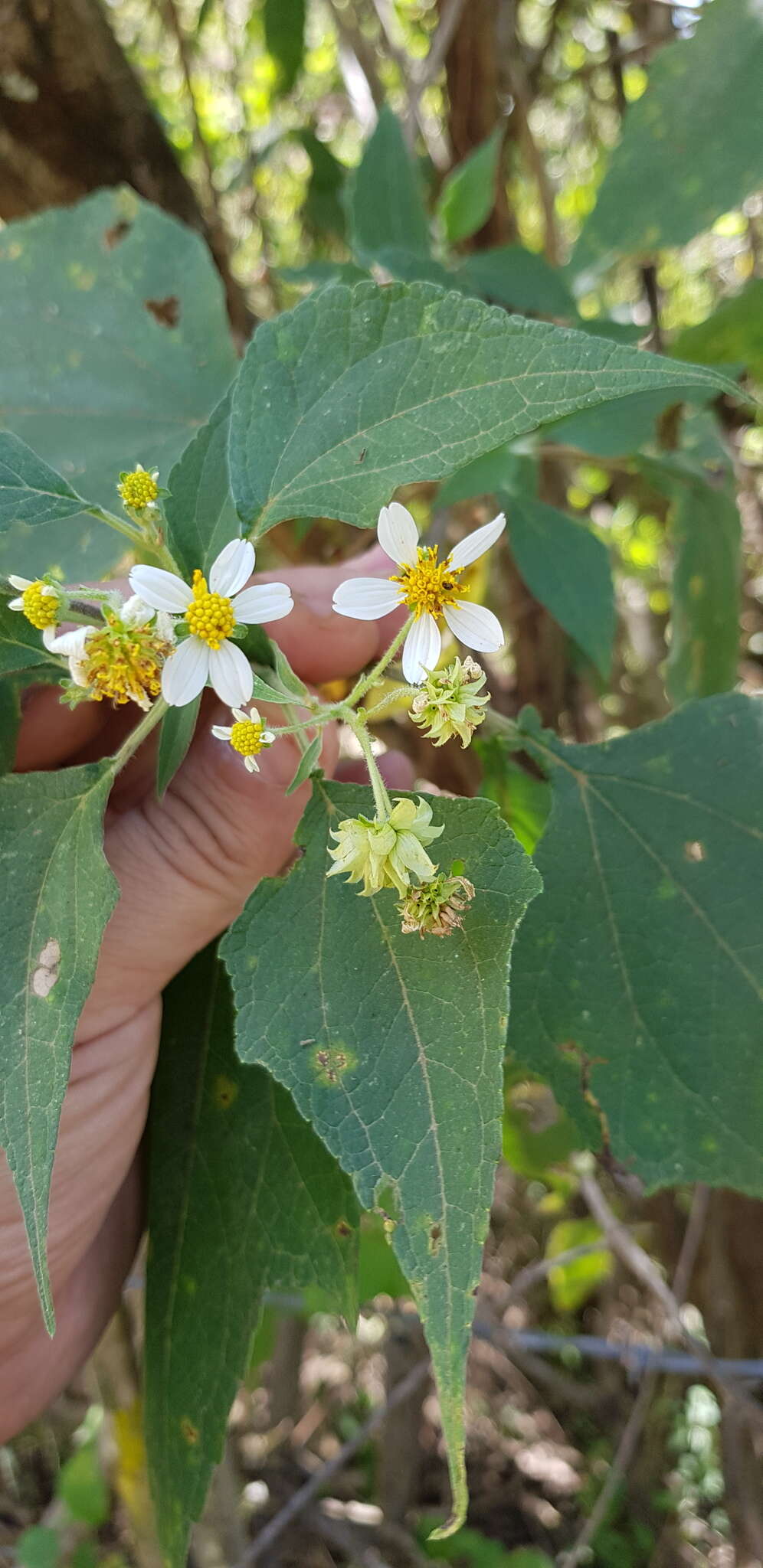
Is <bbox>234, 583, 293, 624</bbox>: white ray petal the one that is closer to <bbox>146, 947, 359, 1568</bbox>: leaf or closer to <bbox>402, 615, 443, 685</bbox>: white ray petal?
<bbox>402, 615, 443, 685</bbox>: white ray petal

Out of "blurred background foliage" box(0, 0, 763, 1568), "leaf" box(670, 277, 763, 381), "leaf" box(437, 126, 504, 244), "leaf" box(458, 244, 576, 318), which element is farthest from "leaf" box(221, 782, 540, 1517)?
"leaf" box(437, 126, 504, 244)

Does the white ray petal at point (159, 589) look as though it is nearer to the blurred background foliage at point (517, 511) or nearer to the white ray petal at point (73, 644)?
the white ray petal at point (73, 644)

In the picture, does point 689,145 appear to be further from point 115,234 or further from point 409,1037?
point 409,1037

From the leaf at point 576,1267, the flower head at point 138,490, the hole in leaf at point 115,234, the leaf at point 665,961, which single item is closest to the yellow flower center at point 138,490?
the flower head at point 138,490

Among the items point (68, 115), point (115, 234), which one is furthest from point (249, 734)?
point (68, 115)

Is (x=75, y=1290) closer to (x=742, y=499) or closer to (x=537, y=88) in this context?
(x=742, y=499)

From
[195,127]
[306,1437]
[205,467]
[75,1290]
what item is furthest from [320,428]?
[306,1437]
